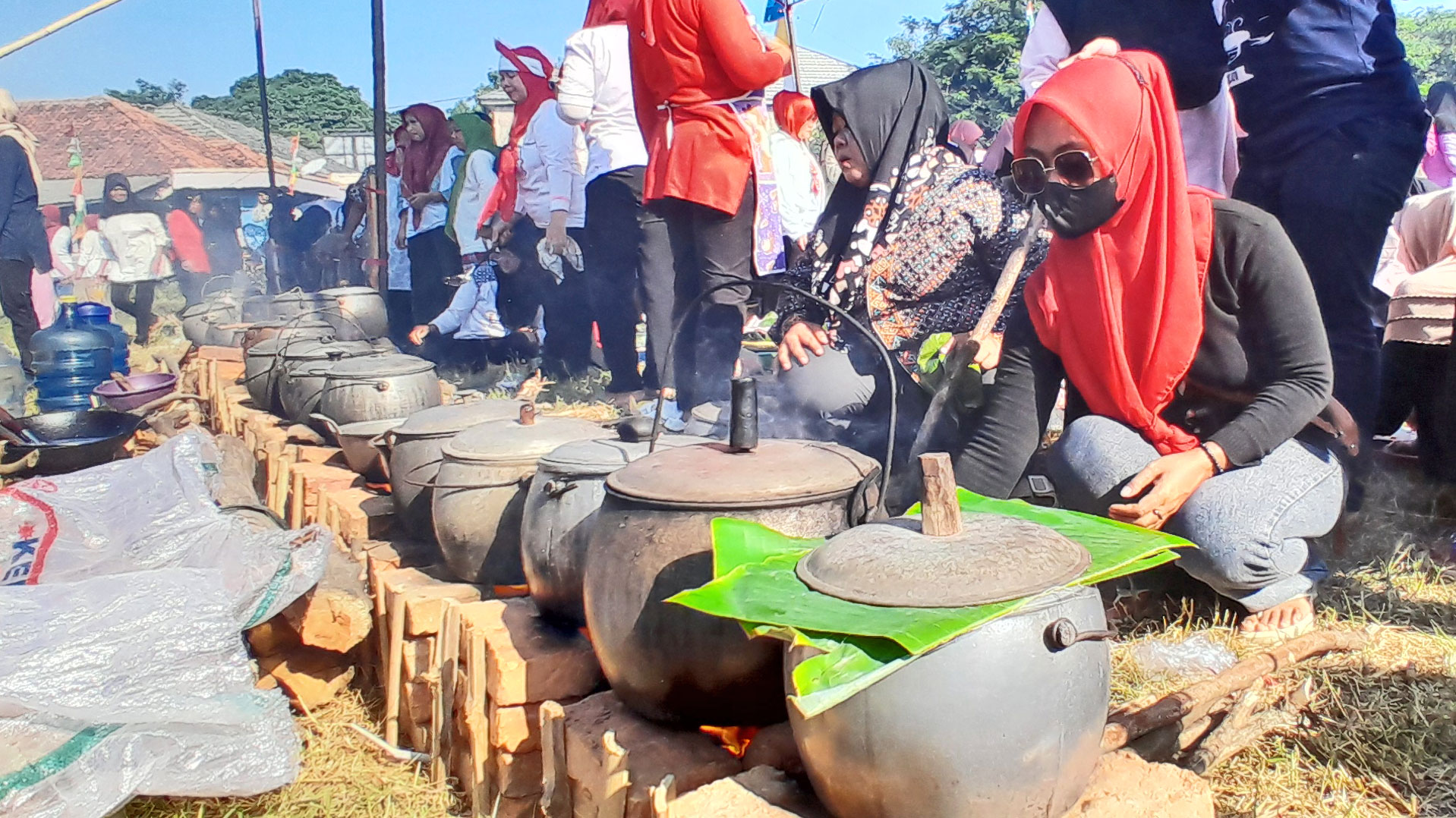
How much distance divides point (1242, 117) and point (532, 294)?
5.48 metres

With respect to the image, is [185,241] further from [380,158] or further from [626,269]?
[626,269]

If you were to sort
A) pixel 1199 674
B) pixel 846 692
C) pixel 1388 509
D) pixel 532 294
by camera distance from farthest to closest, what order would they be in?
pixel 532 294 → pixel 1388 509 → pixel 1199 674 → pixel 846 692

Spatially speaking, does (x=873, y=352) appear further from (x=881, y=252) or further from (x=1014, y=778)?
(x=1014, y=778)

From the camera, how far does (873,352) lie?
386cm

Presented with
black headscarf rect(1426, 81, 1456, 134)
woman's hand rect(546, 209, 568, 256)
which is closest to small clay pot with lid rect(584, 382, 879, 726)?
woman's hand rect(546, 209, 568, 256)

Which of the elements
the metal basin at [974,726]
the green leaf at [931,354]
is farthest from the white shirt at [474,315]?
the metal basin at [974,726]

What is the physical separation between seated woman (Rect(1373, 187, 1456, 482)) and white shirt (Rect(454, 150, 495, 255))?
5.91 metres

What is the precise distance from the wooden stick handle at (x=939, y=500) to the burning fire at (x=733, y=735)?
0.64m

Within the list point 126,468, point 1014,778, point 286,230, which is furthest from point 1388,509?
point 286,230

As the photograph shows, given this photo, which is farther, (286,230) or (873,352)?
(286,230)

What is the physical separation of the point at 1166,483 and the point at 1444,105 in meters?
4.69

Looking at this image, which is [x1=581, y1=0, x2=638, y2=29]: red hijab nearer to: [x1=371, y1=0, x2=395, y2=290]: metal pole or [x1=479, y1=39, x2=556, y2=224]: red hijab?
[x1=479, y1=39, x2=556, y2=224]: red hijab

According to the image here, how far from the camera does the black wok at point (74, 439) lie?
16.6ft

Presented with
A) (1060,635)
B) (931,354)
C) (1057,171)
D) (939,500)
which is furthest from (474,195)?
(1060,635)
